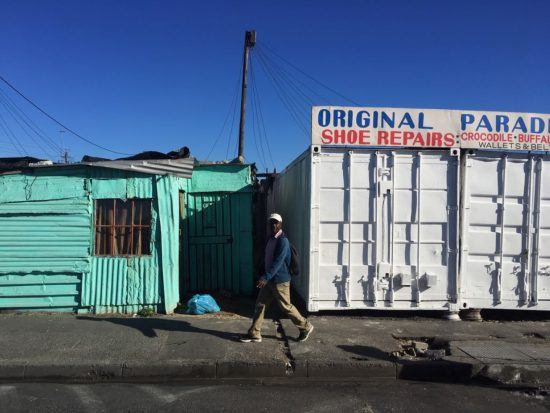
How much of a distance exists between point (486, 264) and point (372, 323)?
6.63ft

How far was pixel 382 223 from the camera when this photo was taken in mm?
7195

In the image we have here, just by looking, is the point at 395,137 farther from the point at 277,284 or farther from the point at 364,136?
the point at 277,284

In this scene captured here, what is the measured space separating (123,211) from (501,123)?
6.18m

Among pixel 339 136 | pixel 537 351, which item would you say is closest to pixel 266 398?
pixel 537 351

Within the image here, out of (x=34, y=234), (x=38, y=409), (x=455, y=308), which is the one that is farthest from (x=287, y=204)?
(x=38, y=409)

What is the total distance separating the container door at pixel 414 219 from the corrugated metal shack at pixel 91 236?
3.34 m

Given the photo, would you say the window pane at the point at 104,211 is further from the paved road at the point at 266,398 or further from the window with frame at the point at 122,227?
the paved road at the point at 266,398

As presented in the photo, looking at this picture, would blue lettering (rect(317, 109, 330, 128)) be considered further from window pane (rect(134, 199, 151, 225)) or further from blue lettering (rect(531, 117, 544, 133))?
blue lettering (rect(531, 117, 544, 133))

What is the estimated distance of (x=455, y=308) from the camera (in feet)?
24.3

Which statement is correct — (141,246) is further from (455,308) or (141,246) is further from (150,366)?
(455,308)

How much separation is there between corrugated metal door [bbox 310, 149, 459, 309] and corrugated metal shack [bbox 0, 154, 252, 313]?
2.50 meters

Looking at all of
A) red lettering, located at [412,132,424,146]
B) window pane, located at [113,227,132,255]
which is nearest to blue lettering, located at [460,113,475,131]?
red lettering, located at [412,132,424,146]

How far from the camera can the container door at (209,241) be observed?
9180mm

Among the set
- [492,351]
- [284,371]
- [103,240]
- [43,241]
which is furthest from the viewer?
[103,240]
